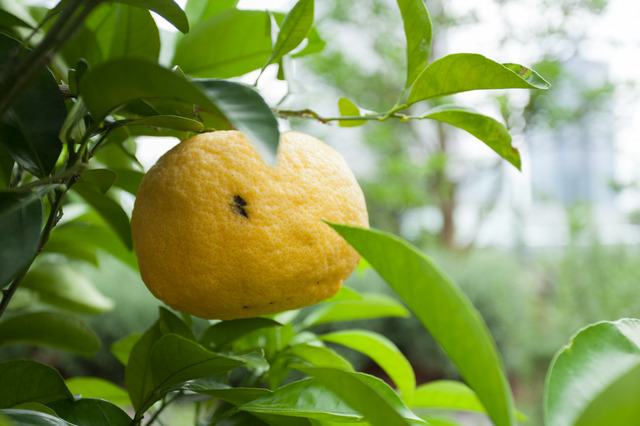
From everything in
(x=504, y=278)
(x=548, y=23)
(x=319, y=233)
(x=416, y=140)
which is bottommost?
(x=504, y=278)

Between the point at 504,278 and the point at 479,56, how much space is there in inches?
119

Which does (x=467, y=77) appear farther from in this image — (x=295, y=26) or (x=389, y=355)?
(x=389, y=355)

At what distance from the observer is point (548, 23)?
4.67 meters

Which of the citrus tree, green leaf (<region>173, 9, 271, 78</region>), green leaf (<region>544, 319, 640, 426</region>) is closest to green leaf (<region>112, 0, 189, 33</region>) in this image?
the citrus tree

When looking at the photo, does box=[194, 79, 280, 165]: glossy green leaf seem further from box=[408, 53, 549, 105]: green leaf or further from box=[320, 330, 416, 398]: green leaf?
box=[320, 330, 416, 398]: green leaf

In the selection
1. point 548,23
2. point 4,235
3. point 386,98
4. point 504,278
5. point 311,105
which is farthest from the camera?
point 386,98

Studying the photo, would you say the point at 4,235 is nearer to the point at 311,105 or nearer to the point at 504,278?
the point at 311,105

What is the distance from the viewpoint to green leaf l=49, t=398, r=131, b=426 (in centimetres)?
27

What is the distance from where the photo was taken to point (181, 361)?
256 millimetres

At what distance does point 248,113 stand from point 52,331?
0.33 meters

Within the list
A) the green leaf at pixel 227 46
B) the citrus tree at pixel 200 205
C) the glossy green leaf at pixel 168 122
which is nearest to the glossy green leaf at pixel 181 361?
the citrus tree at pixel 200 205

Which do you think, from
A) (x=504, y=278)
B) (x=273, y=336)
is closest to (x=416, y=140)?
(x=504, y=278)

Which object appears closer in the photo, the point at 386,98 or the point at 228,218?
the point at 228,218

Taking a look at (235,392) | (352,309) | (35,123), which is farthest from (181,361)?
(352,309)
